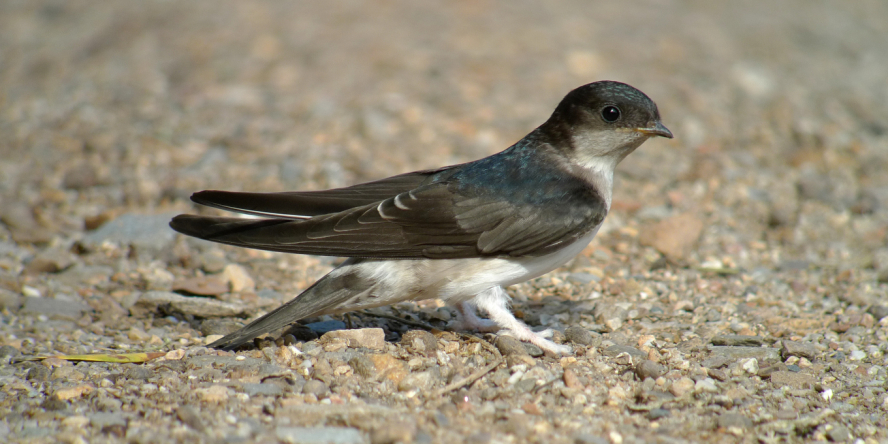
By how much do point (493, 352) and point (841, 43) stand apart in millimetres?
8352

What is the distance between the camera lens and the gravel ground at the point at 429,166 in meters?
3.61

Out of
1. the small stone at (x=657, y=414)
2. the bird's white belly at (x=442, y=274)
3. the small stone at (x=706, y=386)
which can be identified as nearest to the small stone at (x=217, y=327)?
the bird's white belly at (x=442, y=274)

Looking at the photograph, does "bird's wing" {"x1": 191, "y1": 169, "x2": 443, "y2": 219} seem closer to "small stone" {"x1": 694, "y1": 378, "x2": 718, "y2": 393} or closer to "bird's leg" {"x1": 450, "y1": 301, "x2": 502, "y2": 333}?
"bird's leg" {"x1": 450, "y1": 301, "x2": 502, "y2": 333}

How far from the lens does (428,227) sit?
4160 mm

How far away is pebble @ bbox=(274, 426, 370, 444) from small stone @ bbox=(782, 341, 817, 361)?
93.2 inches

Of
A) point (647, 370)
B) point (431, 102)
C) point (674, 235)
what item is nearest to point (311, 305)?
point (647, 370)

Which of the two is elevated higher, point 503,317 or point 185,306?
point 185,306

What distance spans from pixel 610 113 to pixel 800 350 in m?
1.58

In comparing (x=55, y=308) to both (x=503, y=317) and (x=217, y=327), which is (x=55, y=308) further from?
(x=503, y=317)

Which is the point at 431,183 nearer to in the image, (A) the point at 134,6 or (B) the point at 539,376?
(B) the point at 539,376

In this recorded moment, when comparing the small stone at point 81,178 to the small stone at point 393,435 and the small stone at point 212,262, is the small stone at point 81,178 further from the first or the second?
the small stone at point 393,435

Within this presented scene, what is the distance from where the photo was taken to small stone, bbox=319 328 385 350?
417cm

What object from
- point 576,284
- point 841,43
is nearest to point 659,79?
point 841,43

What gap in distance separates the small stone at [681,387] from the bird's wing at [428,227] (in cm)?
89
